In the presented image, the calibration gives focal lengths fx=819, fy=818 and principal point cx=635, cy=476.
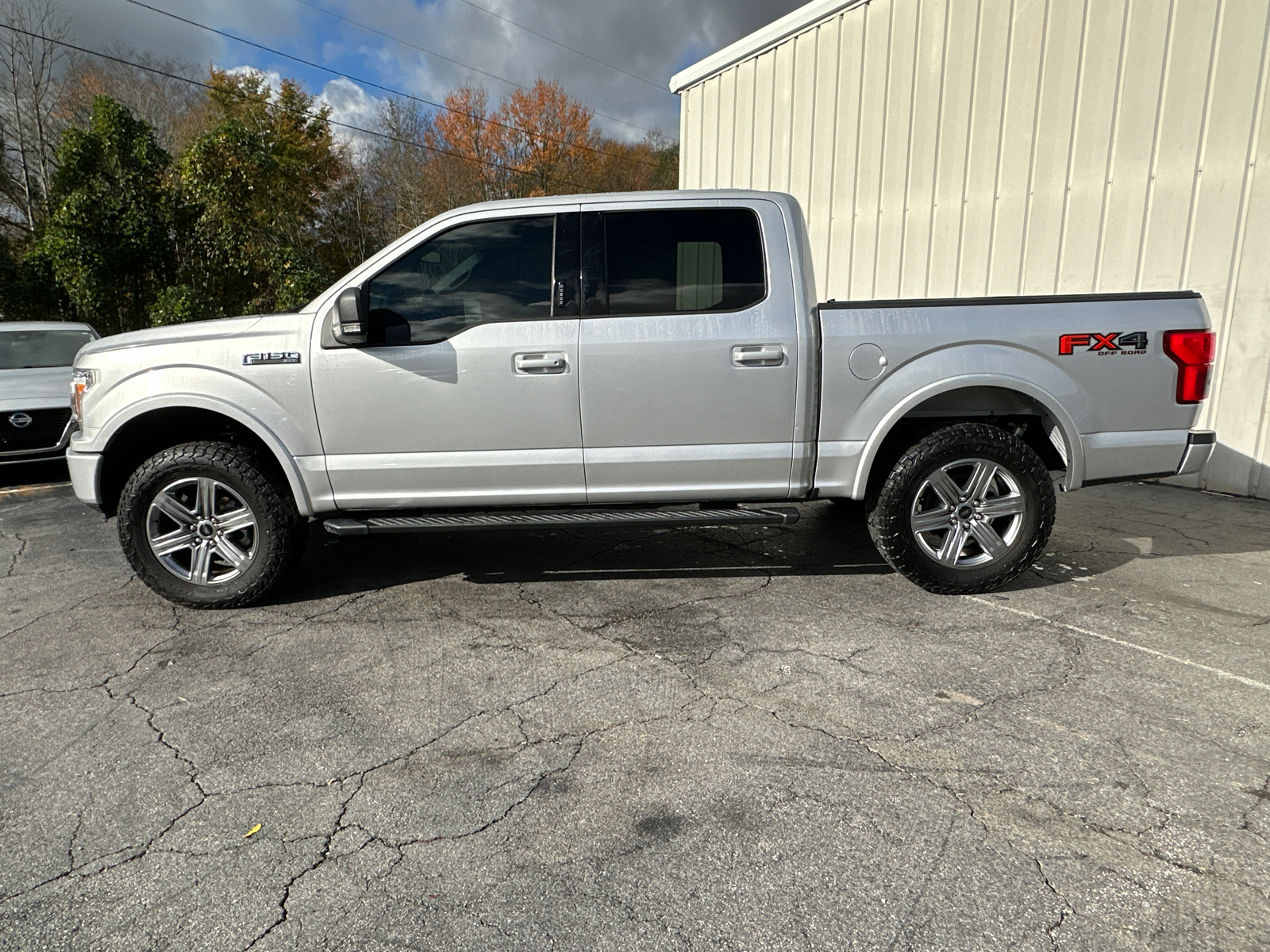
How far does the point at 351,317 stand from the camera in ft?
13.0

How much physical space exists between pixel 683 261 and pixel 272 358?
7.01 feet

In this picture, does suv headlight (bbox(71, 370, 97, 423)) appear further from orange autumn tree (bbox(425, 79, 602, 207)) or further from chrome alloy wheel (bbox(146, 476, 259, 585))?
orange autumn tree (bbox(425, 79, 602, 207))

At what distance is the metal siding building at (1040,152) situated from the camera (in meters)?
6.60

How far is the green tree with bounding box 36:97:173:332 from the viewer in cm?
1330

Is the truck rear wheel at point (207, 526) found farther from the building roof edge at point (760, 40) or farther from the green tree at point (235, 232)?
the green tree at point (235, 232)

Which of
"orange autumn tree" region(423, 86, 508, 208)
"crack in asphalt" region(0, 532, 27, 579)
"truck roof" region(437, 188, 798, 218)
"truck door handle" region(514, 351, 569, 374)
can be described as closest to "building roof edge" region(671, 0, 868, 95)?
"truck roof" region(437, 188, 798, 218)

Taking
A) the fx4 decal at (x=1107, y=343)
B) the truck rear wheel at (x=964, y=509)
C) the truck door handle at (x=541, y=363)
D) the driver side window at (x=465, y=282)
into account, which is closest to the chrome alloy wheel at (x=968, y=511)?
the truck rear wheel at (x=964, y=509)

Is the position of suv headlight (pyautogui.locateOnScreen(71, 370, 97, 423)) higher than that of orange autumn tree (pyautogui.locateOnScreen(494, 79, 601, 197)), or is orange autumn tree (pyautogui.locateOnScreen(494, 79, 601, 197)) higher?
orange autumn tree (pyautogui.locateOnScreen(494, 79, 601, 197))

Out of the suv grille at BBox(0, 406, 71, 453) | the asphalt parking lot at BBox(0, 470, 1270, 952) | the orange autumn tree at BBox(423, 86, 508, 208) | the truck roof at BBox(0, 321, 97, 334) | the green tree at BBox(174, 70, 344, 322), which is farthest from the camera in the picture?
the orange autumn tree at BBox(423, 86, 508, 208)

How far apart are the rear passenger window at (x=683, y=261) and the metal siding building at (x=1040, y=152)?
4839 millimetres

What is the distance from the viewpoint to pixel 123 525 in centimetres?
418

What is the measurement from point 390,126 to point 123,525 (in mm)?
36333

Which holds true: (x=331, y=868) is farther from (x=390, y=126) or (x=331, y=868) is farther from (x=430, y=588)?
(x=390, y=126)

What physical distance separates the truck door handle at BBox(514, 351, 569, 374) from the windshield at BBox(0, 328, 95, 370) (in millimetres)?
7264
